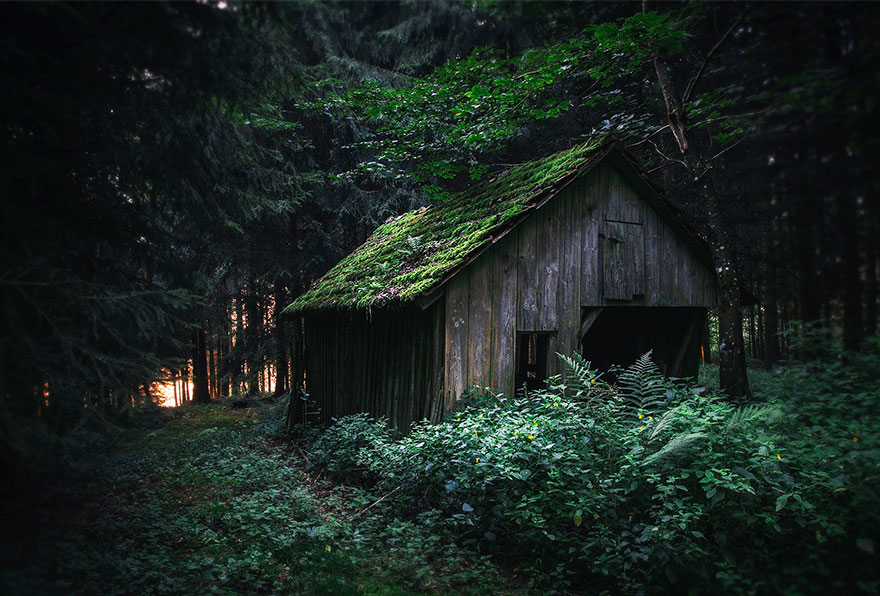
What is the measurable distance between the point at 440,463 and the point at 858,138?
4638mm

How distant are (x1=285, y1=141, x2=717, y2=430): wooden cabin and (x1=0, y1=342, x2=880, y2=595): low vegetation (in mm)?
1459

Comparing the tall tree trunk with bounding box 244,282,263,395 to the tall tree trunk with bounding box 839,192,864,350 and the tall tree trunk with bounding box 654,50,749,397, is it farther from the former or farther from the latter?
the tall tree trunk with bounding box 839,192,864,350

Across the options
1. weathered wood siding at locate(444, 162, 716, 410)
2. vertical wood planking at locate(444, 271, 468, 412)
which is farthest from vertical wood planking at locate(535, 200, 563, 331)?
vertical wood planking at locate(444, 271, 468, 412)

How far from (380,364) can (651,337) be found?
19.2 ft

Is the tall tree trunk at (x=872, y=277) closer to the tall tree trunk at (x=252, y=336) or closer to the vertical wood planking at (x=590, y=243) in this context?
the vertical wood planking at (x=590, y=243)

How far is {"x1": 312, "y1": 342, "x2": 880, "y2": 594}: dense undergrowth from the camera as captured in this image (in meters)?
4.01

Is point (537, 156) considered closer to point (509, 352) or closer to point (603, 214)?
point (603, 214)

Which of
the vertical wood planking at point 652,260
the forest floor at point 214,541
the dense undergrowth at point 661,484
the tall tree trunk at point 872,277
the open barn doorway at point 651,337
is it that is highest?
the vertical wood planking at point 652,260

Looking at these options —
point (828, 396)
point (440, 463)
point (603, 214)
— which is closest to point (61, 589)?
point (440, 463)

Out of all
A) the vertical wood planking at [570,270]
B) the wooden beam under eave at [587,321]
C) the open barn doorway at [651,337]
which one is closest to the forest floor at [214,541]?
the vertical wood planking at [570,270]

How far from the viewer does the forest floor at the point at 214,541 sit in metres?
3.27

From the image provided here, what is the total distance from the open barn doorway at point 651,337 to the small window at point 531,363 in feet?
3.07

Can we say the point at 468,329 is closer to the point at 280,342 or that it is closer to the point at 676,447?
the point at 676,447

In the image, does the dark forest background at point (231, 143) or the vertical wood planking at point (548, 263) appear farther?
the vertical wood planking at point (548, 263)
